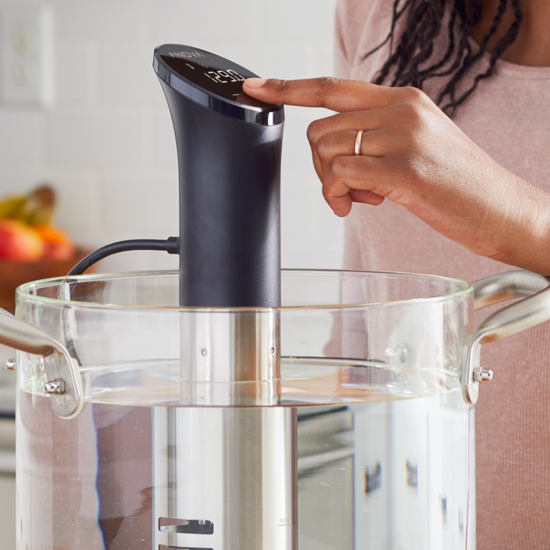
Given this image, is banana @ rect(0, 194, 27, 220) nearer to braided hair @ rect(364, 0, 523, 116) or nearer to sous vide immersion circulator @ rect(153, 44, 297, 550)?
braided hair @ rect(364, 0, 523, 116)

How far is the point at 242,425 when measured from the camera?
A: 0.27m

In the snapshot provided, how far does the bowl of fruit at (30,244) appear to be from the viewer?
1.29 meters

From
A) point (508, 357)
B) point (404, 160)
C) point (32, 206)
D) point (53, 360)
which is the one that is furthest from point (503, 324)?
point (32, 206)

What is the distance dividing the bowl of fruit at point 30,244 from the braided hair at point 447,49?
0.78 metres

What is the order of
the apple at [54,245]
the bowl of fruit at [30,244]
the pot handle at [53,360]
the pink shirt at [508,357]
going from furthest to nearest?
the apple at [54,245] < the bowl of fruit at [30,244] < the pink shirt at [508,357] < the pot handle at [53,360]

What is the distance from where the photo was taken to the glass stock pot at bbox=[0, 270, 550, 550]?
0.90ft

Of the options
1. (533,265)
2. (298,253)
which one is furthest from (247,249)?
(298,253)

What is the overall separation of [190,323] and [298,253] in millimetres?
1060

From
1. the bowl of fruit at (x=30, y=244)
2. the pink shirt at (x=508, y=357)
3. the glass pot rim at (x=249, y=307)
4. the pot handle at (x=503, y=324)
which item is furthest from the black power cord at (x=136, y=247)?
the bowl of fruit at (x=30, y=244)

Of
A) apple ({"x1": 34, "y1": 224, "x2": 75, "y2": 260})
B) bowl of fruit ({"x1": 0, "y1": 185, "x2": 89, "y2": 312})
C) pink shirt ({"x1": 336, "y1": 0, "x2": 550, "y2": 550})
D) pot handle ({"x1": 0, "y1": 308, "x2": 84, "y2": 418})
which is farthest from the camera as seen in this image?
apple ({"x1": 34, "y1": 224, "x2": 75, "y2": 260})

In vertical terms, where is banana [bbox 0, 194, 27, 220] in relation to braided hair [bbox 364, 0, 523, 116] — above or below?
below

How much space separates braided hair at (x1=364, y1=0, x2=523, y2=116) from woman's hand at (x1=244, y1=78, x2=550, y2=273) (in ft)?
1.14

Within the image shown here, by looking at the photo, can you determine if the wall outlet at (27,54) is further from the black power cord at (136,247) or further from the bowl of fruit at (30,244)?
the black power cord at (136,247)

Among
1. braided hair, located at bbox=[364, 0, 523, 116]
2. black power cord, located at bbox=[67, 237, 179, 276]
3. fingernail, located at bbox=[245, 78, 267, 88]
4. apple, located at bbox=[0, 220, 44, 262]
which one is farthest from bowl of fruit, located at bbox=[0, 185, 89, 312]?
fingernail, located at bbox=[245, 78, 267, 88]
